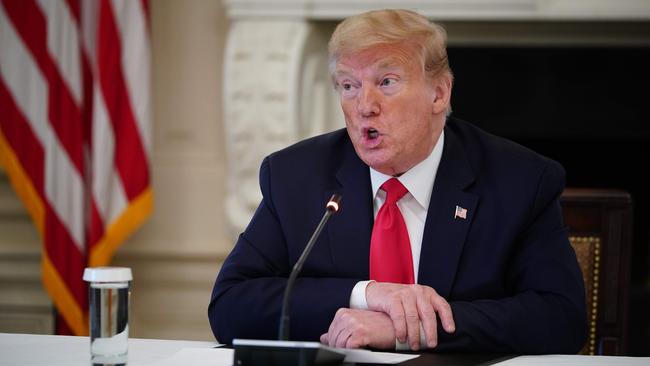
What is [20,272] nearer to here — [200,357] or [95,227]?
[95,227]

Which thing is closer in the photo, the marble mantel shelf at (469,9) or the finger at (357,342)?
the finger at (357,342)

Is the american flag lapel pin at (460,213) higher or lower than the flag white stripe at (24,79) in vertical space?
lower

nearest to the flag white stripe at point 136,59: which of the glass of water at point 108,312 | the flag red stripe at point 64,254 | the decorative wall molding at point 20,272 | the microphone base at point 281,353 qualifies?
the flag red stripe at point 64,254

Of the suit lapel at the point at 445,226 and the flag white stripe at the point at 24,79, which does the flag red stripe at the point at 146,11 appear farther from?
the suit lapel at the point at 445,226

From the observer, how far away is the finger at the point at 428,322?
1832mm

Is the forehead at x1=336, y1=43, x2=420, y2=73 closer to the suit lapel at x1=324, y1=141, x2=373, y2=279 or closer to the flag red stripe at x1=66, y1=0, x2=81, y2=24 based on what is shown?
the suit lapel at x1=324, y1=141, x2=373, y2=279

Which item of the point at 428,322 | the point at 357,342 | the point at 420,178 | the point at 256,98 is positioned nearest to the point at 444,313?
the point at 428,322

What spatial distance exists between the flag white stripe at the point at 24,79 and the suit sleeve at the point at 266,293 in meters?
2.11

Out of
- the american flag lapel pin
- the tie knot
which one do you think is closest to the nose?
the tie knot

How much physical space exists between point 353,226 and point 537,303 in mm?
432

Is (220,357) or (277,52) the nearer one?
(220,357)

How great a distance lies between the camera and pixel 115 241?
13.2ft

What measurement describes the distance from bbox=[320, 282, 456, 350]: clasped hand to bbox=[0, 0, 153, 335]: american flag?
235 centimetres

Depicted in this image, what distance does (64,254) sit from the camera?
3996 millimetres
